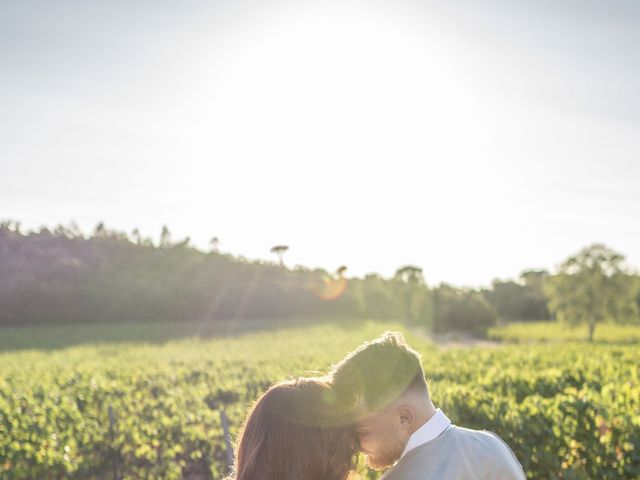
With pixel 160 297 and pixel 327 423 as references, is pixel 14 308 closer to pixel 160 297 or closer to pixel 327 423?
pixel 160 297

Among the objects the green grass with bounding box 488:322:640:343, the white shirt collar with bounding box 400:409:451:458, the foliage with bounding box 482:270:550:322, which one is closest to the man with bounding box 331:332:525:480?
the white shirt collar with bounding box 400:409:451:458

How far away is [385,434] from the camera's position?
2262mm

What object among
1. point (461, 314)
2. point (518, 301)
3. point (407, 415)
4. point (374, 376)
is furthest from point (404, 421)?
point (518, 301)

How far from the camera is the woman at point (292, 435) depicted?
6.77ft

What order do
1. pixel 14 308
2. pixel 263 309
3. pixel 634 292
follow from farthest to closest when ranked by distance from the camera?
pixel 263 309 → pixel 634 292 → pixel 14 308

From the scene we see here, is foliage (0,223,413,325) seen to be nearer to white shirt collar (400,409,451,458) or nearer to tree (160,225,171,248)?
tree (160,225,171,248)

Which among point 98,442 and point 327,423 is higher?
point 327,423

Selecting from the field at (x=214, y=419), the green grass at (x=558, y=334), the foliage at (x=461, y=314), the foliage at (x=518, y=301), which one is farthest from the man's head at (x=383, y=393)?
the foliage at (x=518, y=301)

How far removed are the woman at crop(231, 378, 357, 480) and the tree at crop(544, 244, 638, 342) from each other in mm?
58917

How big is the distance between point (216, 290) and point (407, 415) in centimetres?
6052

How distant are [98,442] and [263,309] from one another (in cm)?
5442

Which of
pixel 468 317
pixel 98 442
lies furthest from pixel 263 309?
A: pixel 98 442

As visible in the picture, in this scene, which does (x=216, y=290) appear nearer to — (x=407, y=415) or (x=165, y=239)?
(x=165, y=239)

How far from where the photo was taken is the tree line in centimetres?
5300
